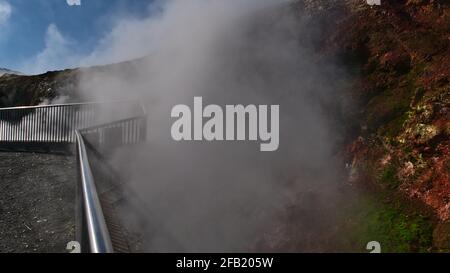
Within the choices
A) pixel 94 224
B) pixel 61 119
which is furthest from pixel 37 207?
pixel 61 119

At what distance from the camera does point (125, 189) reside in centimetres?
543

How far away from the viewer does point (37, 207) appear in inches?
191

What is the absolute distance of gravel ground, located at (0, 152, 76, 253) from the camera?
3.87m

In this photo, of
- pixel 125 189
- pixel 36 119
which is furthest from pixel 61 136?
pixel 125 189

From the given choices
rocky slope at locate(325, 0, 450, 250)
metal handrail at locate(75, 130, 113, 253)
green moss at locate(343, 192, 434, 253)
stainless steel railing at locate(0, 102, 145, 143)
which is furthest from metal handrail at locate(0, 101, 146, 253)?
rocky slope at locate(325, 0, 450, 250)

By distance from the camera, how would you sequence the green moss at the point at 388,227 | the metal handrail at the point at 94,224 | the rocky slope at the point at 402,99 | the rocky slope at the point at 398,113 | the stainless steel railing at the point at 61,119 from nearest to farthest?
the metal handrail at the point at 94,224 < the green moss at the point at 388,227 < the rocky slope at the point at 398,113 < the rocky slope at the point at 402,99 < the stainless steel railing at the point at 61,119

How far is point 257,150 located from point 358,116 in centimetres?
222

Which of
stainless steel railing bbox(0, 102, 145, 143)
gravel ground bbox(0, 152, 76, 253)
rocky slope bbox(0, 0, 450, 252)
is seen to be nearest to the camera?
gravel ground bbox(0, 152, 76, 253)

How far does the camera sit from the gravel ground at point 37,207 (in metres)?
3.87

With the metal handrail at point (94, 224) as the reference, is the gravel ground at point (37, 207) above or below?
below

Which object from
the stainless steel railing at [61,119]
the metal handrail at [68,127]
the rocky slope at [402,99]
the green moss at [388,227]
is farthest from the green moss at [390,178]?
the stainless steel railing at [61,119]

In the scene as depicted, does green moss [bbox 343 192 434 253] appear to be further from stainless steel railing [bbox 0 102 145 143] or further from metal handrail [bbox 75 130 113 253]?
stainless steel railing [bbox 0 102 145 143]

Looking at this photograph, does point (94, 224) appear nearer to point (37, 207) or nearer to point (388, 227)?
point (37, 207)

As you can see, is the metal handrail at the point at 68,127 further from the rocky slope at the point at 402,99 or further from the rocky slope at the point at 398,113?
the rocky slope at the point at 402,99
